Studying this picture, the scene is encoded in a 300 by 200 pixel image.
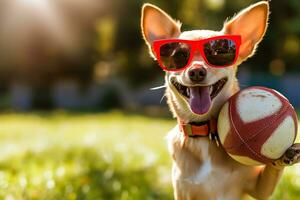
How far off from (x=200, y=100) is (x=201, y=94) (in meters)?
0.05

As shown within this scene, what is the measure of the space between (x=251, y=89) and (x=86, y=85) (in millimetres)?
27567

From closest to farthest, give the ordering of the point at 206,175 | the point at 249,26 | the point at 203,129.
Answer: the point at 206,175 → the point at 203,129 → the point at 249,26

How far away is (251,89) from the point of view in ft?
14.3

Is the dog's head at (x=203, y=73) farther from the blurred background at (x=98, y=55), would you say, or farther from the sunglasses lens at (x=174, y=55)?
the blurred background at (x=98, y=55)

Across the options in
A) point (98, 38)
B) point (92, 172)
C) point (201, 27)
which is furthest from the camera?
point (98, 38)

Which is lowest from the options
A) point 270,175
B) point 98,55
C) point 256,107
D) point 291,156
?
point 98,55

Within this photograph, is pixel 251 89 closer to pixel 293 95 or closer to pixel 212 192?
pixel 212 192

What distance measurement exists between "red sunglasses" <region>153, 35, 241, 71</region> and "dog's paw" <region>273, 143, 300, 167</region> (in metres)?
0.75

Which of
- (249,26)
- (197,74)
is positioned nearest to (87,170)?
(249,26)

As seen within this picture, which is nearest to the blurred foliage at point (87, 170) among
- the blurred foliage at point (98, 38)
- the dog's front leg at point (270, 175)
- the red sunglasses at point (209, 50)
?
the dog's front leg at point (270, 175)

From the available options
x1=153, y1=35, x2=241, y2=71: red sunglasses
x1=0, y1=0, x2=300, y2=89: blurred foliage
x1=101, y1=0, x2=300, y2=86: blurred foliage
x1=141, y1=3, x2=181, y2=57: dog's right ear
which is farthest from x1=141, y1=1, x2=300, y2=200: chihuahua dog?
Result: x1=101, y1=0, x2=300, y2=86: blurred foliage

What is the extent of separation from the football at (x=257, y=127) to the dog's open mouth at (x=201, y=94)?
13 centimetres

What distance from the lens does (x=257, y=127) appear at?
4227 millimetres

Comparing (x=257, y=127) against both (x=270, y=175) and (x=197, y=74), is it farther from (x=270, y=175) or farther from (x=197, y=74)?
(x=197, y=74)
